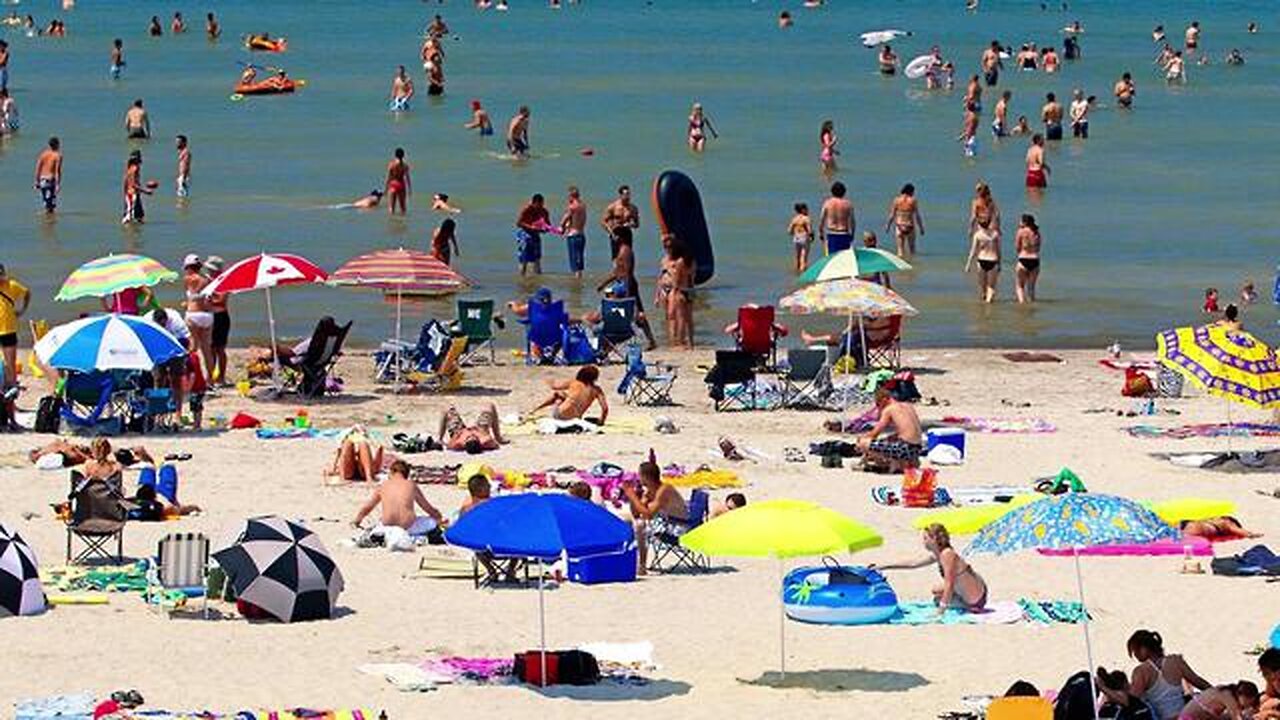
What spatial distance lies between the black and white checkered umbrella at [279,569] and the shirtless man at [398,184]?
22.3 m

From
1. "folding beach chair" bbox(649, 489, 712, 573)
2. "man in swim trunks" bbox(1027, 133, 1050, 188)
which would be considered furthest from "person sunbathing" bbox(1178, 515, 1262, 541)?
"man in swim trunks" bbox(1027, 133, 1050, 188)

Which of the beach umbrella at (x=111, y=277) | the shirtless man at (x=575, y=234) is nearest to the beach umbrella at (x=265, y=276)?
the beach umbrella at (x=111, y=277)

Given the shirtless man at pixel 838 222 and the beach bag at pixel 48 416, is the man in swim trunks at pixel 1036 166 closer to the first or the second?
the shirtless man at pixel 838 222

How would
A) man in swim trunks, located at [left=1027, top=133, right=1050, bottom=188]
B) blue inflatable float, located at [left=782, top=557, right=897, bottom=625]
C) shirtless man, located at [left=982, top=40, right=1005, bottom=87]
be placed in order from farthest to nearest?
shirtless man, located at [left=982, top=40, right=1005, bottom=87]
man in swim trunks, located at [left=1027, top=133, right=1050, bottom=188]
blue inflatable float, located at [left=782, top=557, right=897, bottom=625]

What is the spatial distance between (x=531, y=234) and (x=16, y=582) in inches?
679

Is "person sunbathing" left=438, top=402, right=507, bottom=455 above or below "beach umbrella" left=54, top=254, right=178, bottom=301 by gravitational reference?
below

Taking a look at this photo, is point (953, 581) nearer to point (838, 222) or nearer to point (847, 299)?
point (847, 299)

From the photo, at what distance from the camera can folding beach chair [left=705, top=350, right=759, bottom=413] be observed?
23031 millimetres

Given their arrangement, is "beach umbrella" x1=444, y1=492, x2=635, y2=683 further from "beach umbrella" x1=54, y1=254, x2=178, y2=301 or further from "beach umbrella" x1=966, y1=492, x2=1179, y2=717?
"beach umbrella" x1=54, y1=254, x2=178, y2=301

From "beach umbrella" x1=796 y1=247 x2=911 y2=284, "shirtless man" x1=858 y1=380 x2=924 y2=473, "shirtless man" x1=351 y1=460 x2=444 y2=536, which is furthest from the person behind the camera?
"beach umbrella" x1=796 y1=247 x2=911 y2=284

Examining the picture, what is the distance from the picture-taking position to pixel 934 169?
45.3m

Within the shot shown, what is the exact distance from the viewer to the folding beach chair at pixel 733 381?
2303 cm

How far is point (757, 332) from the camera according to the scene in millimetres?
24125

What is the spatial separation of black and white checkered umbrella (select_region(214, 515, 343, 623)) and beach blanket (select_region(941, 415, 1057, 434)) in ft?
26.5
